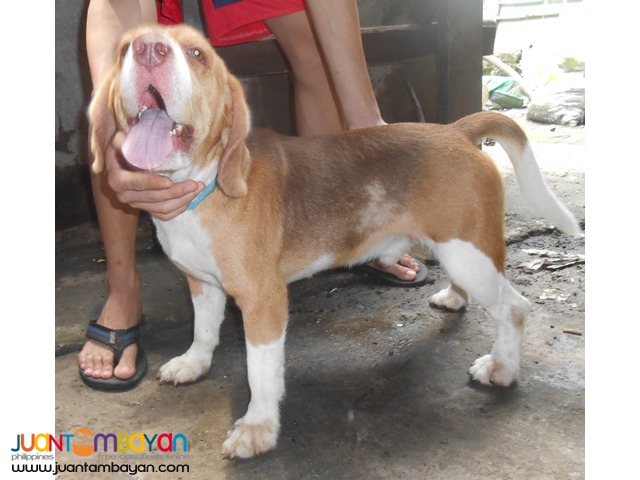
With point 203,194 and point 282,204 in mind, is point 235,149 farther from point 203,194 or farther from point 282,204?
point 282,204

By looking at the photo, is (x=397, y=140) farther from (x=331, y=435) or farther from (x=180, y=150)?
(x=331, y=435)

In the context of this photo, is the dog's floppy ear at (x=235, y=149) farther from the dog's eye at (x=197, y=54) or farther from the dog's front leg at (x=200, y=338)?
the dog's front leg at (x=200, y=338)

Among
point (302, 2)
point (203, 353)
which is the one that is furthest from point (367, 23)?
point (203, 353)

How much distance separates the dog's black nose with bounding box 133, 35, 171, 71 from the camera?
6.03ft

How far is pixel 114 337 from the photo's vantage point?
2916 mm

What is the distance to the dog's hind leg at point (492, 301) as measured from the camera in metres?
2.58

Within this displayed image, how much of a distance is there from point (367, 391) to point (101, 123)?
Result: 1485 millimetres

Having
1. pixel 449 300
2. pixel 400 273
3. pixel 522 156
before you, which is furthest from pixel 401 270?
pixel 522 156

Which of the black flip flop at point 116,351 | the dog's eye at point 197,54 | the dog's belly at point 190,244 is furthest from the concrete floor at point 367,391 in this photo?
the dog's eye at point 197,54

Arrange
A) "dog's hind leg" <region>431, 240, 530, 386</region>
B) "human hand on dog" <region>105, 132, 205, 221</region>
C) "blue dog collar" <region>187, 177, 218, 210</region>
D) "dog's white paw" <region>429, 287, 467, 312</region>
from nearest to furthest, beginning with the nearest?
"human hand on dog" <region>105, 132, 205, 221</region> < "blue dog collar" <region>187, 177, 218, 210</region> < "dog's hind leg" <region>431, 240, 530, 386</region> < "dog's white paw" <region>429, 287, 467, 312</region>

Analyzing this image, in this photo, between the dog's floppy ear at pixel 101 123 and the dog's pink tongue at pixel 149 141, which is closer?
the dog's pink tongue at pixel 149 141

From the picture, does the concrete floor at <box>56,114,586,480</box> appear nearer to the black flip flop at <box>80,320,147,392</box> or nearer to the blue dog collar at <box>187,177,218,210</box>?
the black flip flop at <box>80,320,147,392</box>

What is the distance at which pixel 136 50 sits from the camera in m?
1.84

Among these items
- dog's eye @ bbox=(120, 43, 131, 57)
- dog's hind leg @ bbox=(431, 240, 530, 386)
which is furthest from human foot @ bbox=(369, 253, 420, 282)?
dog's eye @ bbox=(120, 43, 131, 57)
